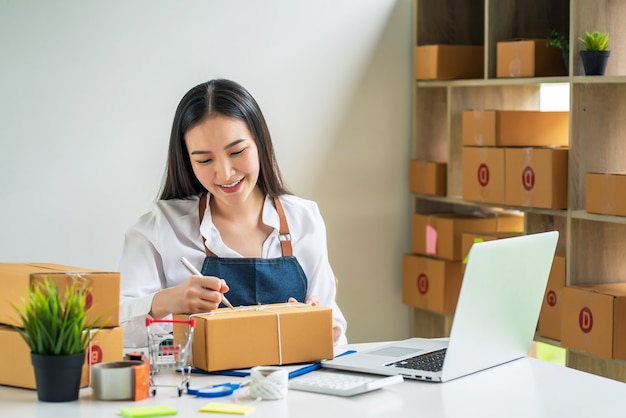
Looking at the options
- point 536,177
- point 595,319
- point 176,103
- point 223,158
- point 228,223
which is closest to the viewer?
point 223,158

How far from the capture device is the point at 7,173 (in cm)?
335

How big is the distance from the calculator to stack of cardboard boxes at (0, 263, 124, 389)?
36 cm

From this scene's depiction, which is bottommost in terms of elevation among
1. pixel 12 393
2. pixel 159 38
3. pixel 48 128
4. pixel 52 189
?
pixel 12 393

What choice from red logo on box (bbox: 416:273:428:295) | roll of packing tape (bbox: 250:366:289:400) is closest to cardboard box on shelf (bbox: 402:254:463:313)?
red logo on box (bbox: 416:273:428:295)

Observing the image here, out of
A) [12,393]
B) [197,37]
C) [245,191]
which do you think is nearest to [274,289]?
[245,191]

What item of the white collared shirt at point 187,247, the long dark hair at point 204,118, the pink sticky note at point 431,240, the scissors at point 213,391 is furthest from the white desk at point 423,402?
the pink sticky note at point 431,240

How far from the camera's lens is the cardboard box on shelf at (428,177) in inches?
156

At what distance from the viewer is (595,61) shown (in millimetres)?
3201

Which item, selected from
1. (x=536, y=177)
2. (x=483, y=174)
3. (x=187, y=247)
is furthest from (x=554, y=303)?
(x=187, y=247)

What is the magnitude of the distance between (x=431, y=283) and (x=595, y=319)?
95cm

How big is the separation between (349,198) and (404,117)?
0.44 m

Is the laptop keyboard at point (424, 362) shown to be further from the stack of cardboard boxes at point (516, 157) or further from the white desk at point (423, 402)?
the stack of cardboard boxes at point (516, 157)

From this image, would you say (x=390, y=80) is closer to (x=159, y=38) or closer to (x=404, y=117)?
(x=404, y=117)

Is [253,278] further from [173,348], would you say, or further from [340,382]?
[340,382]
